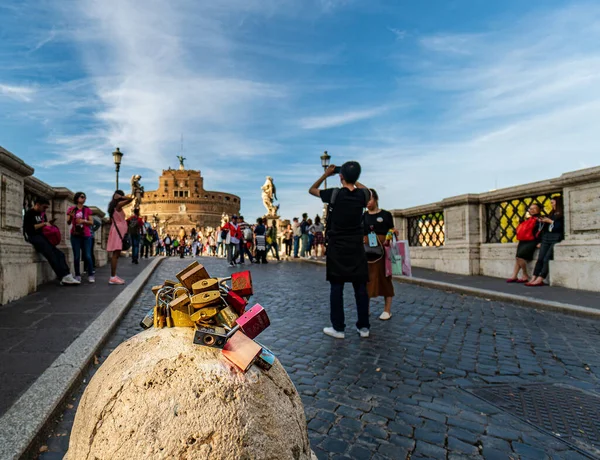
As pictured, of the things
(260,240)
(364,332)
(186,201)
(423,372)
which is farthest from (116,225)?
(186,201)

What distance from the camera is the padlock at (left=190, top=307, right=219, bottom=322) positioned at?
1492 millimetres

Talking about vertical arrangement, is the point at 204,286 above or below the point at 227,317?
above

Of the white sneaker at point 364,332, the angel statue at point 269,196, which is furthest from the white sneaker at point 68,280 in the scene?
the angel statue at point 269,196

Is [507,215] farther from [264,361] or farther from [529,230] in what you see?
[264,361]

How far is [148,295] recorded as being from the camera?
7828 millimetres

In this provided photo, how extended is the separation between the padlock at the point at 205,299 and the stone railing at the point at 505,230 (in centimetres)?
810

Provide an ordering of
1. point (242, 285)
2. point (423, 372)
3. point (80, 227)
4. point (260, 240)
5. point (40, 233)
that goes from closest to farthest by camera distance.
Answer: point (242, 285), point (423, 372), point (40, 233), point (80, 227), point (260, 240)

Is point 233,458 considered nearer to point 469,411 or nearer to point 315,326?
point 469,411

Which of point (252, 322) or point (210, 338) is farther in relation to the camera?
point (252, 322)

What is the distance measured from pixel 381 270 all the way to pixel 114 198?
532 centimetres

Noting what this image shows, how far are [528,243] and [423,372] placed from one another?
649cm

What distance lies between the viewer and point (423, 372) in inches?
142

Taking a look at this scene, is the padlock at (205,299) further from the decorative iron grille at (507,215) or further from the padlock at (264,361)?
the decorative iron grille at (507,215)

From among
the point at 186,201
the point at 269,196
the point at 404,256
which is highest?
the point at 186,201
